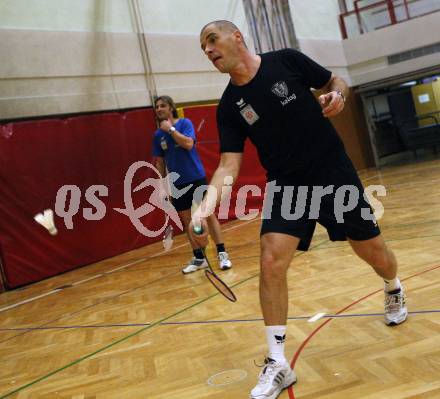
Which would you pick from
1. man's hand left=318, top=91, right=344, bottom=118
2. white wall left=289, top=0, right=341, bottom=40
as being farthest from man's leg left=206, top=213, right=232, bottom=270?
white wall left=289, top=0, right=341, bottom=40

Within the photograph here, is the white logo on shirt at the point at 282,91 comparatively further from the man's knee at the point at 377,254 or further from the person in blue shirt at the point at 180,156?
the person in blue shirt at the point at 180,156

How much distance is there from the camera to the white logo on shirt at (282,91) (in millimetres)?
2998

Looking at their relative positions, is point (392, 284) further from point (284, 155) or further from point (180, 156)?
point (180, 156)

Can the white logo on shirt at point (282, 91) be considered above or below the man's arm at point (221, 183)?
above

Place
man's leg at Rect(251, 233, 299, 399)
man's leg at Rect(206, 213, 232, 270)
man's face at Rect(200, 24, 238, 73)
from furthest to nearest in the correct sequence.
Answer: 1. man's leg at Rect(206, 213, 232, 270)
2. man's face at Rect(200, 24, 238, 73)
3. man's leg at Rect(251, 233, 299, 399)

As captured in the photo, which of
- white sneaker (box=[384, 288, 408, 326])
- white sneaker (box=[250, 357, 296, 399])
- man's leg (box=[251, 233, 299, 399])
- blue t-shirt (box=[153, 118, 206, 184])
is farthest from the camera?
blue t-shirt (box=[153, 118, 206, 184])

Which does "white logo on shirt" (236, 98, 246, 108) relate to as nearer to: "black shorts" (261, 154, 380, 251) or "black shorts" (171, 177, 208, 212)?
"black shorts" (261, 154, 380, 251)

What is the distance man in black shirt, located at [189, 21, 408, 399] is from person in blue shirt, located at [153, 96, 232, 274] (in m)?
3.15

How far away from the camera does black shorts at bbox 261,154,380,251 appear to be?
2.97 meters

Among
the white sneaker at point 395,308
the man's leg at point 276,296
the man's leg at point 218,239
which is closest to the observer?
the man's leg at point 276,296

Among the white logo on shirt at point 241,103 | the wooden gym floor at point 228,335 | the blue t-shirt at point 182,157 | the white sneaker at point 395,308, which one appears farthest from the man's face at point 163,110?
the white sneaker at point 395,308

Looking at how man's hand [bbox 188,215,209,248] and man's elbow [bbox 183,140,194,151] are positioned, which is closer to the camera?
man's hand [bbox 188,215,209,248]

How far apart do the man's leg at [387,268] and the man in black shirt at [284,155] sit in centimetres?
1

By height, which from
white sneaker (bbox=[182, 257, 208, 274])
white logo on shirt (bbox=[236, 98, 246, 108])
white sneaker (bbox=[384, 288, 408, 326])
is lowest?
white sneaker (bbox=[182, 257, 208, 274])
